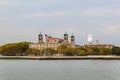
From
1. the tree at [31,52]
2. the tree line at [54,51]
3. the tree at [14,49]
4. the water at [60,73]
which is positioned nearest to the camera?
the water at [60,73]

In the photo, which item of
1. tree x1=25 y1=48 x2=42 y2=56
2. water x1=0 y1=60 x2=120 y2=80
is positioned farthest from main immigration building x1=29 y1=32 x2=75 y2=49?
water x1=0 y1=60 x2=120 y2=80

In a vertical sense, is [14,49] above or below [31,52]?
above

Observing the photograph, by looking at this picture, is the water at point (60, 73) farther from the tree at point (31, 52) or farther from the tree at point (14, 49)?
the tree at point (31, 52)

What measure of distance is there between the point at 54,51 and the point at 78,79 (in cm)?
10664

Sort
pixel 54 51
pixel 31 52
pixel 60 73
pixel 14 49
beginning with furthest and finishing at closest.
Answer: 1. pixel 54 51
2. pixel 31 52
3. pixel 14 49
4. pixel 60 73

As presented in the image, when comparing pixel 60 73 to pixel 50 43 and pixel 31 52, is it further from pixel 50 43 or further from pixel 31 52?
pixel 50 43

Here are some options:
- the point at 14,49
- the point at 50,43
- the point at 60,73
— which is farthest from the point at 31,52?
the point at 60,73

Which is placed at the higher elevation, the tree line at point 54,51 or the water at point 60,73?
the tree line at point 54,51

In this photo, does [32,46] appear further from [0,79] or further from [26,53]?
[0,79]

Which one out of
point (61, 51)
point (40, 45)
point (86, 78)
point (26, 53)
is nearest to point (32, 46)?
point (40, 45)

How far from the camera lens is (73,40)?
172 meters

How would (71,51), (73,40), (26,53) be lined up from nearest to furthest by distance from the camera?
(71,51)
(26,53)
(73,40)

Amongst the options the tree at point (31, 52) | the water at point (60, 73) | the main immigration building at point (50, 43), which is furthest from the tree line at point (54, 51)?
the water at point (60, 73)

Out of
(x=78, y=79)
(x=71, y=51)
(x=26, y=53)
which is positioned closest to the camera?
(x=78, y=79)
